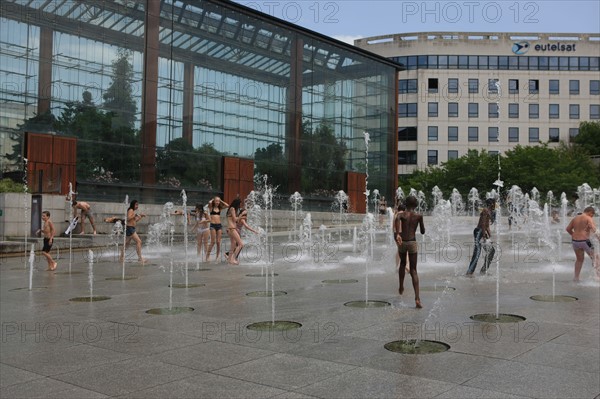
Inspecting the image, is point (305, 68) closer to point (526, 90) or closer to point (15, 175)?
point (15, 175)

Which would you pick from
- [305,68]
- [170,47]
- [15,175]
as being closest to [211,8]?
[170,47]

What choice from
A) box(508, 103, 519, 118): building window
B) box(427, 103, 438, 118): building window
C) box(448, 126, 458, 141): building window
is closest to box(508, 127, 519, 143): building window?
box(508, 103, 519, 118): building window

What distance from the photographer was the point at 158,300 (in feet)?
32.1

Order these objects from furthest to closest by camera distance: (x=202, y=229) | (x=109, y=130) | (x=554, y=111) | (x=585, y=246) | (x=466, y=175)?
(x=554, y=111)
(x=466, y=175)
(x=109, y=130)
(x=202, y=229)
(x=585, y=246)

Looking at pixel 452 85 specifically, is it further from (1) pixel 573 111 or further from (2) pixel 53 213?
(2) pixel 53 213

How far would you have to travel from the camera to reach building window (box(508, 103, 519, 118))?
78.6 m

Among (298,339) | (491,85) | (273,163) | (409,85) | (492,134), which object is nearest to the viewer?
(298,339)

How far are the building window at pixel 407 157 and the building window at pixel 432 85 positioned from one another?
26.7 ft

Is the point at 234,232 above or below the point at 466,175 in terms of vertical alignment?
below

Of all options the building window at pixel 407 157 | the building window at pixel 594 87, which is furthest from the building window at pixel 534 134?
the building window at pixel 407 157

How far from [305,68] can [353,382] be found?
126 feet

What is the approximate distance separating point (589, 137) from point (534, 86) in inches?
394

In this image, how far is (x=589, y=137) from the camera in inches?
2849

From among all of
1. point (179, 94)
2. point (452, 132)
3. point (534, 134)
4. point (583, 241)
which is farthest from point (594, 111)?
point (583, 241)
